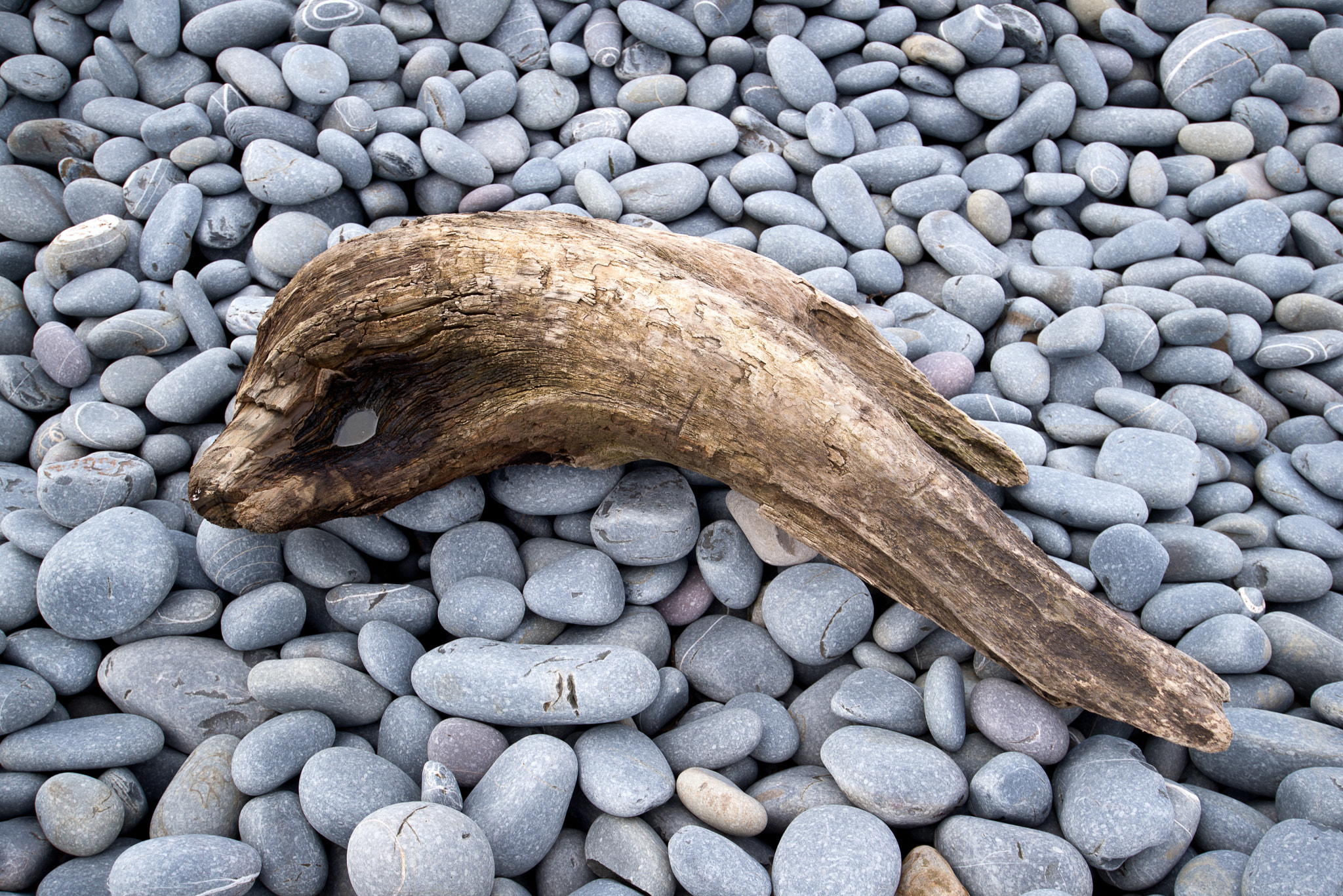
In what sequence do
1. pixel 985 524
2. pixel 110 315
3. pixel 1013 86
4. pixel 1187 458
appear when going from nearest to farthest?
pixel 985 524, pixel 1187 458, pixel 110 315, pixel 1013 86

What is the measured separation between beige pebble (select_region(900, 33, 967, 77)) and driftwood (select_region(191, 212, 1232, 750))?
7.21 feet

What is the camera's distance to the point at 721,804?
1853 millimetres

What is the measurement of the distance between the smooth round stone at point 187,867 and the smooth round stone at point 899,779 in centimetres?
138

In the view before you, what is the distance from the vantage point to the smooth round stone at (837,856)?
1.71m

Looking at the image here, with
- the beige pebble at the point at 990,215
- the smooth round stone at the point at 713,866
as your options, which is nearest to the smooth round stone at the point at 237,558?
Answer: the smooth round stone at the point at 713,866

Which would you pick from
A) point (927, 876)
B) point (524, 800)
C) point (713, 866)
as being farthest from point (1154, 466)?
point (524, 800)

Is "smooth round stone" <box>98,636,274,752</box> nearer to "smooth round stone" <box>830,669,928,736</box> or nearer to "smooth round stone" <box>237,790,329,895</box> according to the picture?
"smooth round stone" <box>237,790,329,895</box>

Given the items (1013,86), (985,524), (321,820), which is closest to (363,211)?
(321,820)

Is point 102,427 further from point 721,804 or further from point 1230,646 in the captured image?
point 1230,646

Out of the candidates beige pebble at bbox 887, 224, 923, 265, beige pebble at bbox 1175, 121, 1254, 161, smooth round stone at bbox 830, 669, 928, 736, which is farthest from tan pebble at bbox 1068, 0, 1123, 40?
smooth round stone at bbox 830, 669, 928, 736

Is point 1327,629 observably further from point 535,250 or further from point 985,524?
point 535,250

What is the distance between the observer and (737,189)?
3416 mm

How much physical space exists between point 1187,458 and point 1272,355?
79cm

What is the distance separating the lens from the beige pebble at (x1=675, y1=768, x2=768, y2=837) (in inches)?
72.6
